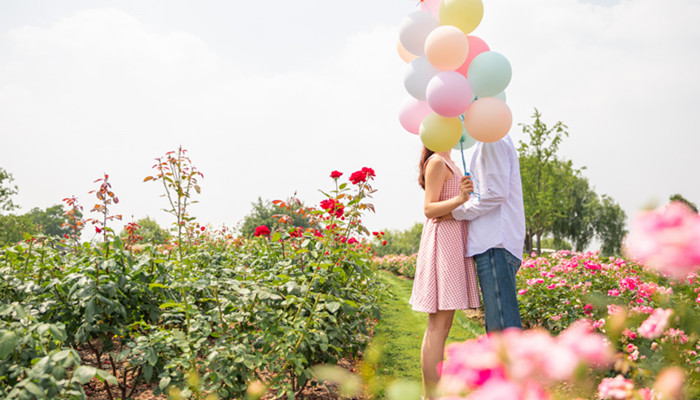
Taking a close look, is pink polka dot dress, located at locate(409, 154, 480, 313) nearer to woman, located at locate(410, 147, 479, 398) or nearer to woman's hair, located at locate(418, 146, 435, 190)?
woman, located at locate(410, 147, 479, 398)

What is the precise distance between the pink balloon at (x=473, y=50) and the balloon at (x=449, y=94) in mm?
212

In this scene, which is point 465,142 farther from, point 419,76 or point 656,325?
point 656,325

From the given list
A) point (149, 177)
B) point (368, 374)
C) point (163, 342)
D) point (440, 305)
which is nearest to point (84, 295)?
point (163, 342)

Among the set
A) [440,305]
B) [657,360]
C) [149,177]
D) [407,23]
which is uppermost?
[407,23]

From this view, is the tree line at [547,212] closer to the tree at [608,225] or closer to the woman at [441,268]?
the tree at [608,225]

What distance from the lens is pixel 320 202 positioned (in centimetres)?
282

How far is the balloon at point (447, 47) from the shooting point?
2221mm

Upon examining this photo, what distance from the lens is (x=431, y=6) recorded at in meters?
2.69

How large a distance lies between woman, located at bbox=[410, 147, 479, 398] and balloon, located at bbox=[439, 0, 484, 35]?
0.77m

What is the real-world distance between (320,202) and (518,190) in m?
1.25

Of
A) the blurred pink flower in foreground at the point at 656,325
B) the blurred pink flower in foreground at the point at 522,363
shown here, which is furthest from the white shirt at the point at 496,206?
the blurred pink flower in foreground at the point at 522,363

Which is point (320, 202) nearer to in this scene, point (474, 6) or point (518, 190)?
point (518, 190)

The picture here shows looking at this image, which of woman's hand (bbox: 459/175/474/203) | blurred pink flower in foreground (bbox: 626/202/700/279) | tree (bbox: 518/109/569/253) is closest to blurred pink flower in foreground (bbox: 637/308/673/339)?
blurred pink flower in foreground (bbox: 626/202/700/279)

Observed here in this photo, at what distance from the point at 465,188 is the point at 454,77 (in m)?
0.60
